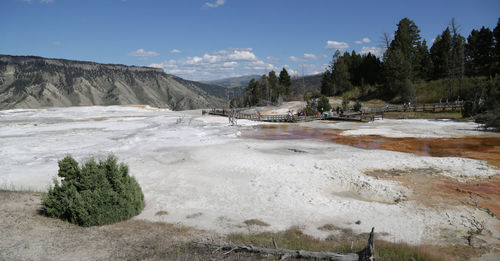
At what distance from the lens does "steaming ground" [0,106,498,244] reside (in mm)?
11328

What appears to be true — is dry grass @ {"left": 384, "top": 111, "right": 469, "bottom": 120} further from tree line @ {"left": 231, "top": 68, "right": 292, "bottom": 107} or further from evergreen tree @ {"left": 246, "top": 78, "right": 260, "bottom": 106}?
evergreen tree @ {"left": 246, "top": 78, "right": 260, "bottom": 106}

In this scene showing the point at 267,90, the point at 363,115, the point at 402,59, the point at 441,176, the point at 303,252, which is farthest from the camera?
the point at 267,90

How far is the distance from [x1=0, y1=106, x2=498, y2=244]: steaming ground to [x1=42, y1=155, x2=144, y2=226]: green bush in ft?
4.19

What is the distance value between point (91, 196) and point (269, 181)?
8846 millimetres

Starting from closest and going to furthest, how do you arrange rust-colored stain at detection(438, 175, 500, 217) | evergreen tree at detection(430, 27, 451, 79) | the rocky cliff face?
rust-colored stain at detection(438, 175, 500, 217) < evergreen tree at detection(430, 27, 451, 79) < the rocky cliff face

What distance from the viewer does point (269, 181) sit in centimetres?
1666

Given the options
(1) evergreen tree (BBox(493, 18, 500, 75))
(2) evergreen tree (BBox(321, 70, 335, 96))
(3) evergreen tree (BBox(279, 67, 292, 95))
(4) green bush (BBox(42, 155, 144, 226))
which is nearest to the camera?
(4) green bush (BBox(42, 155, 144, 226))

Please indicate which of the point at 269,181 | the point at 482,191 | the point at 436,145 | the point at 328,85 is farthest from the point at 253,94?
the point at 482,191

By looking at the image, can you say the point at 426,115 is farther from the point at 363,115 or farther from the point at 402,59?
the point at 402,59

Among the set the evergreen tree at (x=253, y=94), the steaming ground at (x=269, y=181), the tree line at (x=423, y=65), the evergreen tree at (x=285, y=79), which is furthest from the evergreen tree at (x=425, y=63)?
the steaming ground at (x=269, y=181)

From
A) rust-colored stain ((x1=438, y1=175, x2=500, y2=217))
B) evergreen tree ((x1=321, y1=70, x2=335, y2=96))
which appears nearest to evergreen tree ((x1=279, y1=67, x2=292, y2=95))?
evergreen tree ((x1=321, y1=70, x2=335, y2=96))

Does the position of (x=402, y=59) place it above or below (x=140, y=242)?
above

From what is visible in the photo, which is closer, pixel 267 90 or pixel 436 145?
pixel 436 145

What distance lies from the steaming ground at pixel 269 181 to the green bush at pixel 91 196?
1277mm
